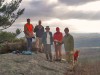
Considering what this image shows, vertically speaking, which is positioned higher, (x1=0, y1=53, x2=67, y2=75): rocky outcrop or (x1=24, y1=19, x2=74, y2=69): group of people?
(x1=24, y1=19, x2=74, y2=69): group of people

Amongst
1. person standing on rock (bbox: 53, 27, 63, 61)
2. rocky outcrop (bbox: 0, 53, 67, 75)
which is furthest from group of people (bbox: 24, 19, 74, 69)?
rocky outcrop (bbox: 0, 53, 67, 75)

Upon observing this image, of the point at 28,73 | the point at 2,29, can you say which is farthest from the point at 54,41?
the point at 2,29

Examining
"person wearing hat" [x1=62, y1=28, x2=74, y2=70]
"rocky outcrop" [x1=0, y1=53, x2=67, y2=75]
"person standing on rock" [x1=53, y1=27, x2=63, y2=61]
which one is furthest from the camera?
"person standing on rock" [x1=53, y1=27, x2=63, y2=61]

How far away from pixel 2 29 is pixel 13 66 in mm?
18067

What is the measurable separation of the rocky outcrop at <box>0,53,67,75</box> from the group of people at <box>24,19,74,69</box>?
681 millimetres

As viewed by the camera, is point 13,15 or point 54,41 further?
point 13,15

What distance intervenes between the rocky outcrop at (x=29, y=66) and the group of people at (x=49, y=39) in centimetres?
68

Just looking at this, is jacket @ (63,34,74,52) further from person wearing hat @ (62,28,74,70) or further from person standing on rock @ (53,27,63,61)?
person standing on rock @ (53,27,63,61)

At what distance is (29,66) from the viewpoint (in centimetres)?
2262

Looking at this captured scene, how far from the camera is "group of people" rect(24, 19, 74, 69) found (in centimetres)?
2338

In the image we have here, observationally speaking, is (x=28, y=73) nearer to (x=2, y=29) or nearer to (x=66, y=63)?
(x=66, y=63)

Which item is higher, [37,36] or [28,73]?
[37,36]

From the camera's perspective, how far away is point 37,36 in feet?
86.3

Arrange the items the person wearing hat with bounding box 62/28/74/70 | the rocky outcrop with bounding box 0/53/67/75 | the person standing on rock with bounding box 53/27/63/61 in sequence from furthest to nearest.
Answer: the person standing on rock with bounding box 53/27/63/61 → the person wearing hat with bounding box 62/28/74/70 → the rocky outcrop with bounding box 0/53/67/75
